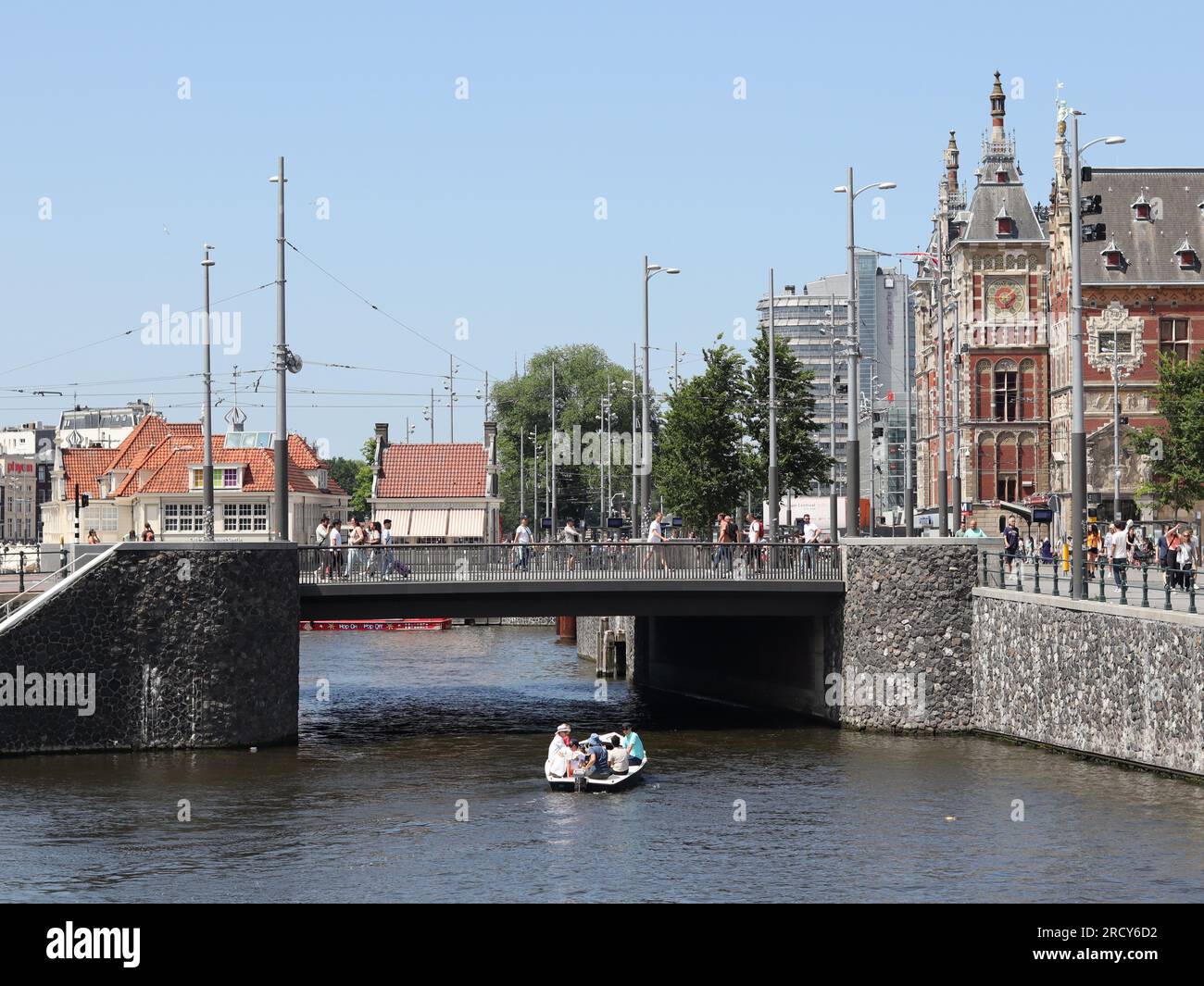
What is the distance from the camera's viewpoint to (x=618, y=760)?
1574 inches

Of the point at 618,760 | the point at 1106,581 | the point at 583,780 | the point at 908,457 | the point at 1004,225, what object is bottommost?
the point at 583,780

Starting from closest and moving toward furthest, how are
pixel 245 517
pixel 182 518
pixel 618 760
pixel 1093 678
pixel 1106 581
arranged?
1. pixel 618 760
2. pixel 1093 678
3. pixel 1106 581
4. pixel 245 517
5. pixel 182 518

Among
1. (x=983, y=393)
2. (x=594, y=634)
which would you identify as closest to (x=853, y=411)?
(x=594, y=634)

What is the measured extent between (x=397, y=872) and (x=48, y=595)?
52.4 feet

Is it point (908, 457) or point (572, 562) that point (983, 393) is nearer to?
point (908, 457)

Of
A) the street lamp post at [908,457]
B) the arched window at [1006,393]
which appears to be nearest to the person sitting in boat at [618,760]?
the street lamp post at [908,457]

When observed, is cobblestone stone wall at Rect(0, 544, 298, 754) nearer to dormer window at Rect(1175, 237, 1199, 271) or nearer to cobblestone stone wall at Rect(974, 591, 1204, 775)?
Answer: cobblestone stone wall at Rect(974, 591, 1204, 775)

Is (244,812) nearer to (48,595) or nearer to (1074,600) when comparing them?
(48,595)

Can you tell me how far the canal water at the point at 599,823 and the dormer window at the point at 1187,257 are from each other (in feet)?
183

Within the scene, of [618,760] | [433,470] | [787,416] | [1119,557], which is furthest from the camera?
[433,470]

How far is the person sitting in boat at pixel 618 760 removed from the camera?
39.8 metres

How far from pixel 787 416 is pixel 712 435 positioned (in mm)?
4851

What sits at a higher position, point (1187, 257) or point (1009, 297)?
point (1187, 257)

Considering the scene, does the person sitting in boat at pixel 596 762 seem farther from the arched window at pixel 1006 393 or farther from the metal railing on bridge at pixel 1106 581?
the arched window at pixel 1006 393
